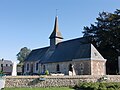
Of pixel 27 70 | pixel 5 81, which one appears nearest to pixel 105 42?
pixel 5 81

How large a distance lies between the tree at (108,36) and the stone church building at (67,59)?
2.37 metres

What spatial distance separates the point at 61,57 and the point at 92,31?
8765mm

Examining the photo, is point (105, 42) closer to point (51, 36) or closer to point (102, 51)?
point (102, 51)

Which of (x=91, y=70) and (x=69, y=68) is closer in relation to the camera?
(x=91, y=70)

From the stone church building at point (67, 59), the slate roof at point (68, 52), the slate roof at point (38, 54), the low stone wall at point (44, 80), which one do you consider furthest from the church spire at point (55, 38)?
the low stone wall at point (44, 80)

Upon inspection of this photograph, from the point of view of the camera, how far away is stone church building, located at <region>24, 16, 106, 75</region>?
37.7 meters

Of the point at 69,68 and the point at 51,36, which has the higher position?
the point at 51,36

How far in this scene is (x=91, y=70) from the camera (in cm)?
3688

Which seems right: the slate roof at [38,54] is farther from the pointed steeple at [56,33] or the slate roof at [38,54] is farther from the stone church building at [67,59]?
the pointed steeple at [56,33]

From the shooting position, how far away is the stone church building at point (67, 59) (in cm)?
3766

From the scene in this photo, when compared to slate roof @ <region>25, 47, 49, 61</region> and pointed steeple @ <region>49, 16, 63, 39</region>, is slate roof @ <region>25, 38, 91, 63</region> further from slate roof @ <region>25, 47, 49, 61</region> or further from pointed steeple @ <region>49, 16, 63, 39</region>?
pointed steeple @ <region>49, 16, 63, 39</region>

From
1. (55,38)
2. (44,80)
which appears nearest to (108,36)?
(55,38)

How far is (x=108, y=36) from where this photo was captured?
40.8 metres

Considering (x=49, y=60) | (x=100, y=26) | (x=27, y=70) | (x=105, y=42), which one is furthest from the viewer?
(x=27, y=70)
